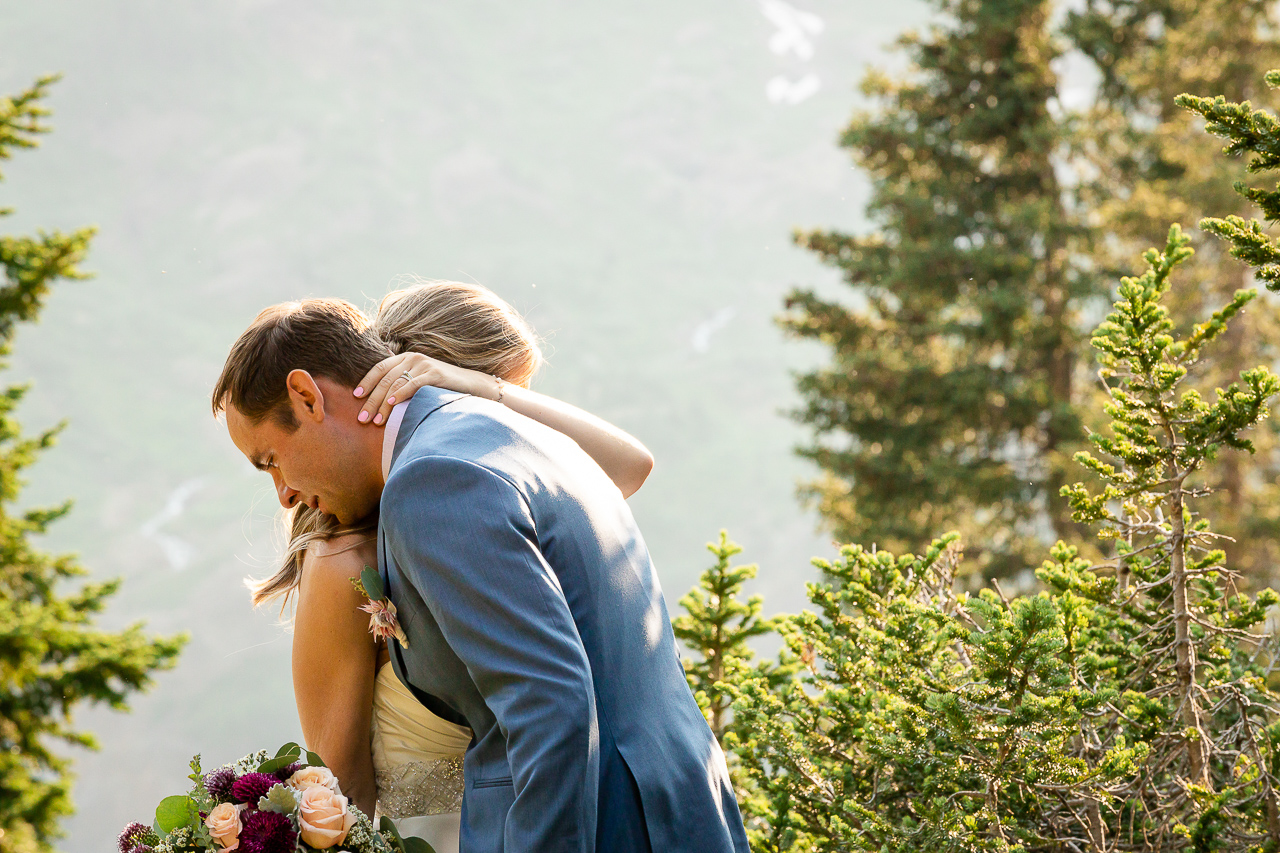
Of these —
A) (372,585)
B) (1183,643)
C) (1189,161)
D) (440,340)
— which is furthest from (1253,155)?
(1189,161)

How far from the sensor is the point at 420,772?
7.68 ft

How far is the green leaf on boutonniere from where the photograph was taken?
1.82 meters

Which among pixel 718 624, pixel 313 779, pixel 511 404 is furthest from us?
pixel 718 624

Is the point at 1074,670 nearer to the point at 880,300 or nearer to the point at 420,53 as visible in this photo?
the point at 880,300

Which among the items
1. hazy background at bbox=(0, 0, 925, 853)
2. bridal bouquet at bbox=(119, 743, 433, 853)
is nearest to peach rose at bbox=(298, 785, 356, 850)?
bridal bouquet at bbox=(119, 743, 433, 853)

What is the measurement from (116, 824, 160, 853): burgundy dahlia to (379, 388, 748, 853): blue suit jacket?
0.60m

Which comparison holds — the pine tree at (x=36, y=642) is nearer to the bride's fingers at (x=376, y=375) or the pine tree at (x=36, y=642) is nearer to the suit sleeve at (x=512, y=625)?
the bride's fingers at (x=376, y=375)

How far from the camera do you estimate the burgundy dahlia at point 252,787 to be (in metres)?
1.82

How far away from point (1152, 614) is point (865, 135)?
523 inches

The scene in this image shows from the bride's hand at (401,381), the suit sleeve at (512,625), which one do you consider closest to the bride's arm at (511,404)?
the bride's hand at (401,381)

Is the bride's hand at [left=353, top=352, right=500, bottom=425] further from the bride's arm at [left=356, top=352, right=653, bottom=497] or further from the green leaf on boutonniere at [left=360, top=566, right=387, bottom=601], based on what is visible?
the green leaf on boutonniere at [left=360, top=566, right=387, bottom=601]

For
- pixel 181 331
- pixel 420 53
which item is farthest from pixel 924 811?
pixel 420 53

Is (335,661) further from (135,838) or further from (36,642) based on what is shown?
(36,642)

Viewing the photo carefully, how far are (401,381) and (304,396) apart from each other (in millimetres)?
237
